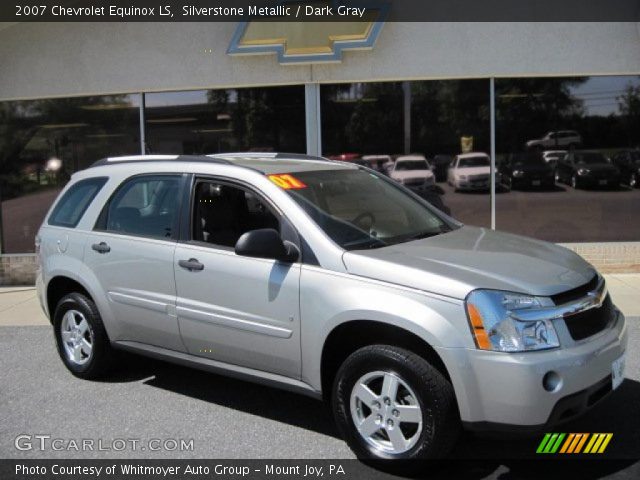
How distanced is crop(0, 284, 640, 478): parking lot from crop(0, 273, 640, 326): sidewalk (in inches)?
→ 67.6

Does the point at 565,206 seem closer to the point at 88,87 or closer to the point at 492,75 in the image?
the point at 492,75

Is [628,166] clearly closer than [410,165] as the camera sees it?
Yes

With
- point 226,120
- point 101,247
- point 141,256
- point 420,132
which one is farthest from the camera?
point 226,120

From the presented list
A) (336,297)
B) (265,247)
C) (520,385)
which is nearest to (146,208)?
(265,247)

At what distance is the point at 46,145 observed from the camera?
1033 cm

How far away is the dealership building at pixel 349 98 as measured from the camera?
30.1 feet

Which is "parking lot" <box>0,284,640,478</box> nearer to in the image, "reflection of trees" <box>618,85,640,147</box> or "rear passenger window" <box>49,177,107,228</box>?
"rear passenger window" <box>49,177,107,228</box>

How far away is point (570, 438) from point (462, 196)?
242 inches

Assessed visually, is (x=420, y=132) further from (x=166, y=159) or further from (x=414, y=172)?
(x=166, y=159)

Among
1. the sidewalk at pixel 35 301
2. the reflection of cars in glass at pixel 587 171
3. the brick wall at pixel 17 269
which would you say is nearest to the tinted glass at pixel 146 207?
the sidewalk at pixel 35 301

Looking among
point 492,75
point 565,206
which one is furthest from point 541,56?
point 565,206

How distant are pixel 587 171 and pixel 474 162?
1613 mm

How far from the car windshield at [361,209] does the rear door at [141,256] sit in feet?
3.20

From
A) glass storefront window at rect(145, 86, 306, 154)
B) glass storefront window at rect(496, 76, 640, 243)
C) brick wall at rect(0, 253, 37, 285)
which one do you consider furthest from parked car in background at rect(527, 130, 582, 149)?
brick wall at rect(0, 253, 37, 285)
